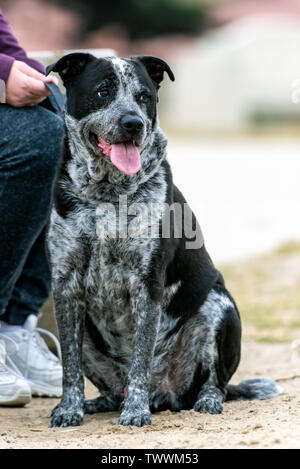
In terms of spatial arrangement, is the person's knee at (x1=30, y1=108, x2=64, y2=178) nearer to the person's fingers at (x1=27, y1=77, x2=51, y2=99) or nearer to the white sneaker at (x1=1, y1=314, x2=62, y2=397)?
the person's fingers at (x1=27, y1=77, x2=51, y2=99)

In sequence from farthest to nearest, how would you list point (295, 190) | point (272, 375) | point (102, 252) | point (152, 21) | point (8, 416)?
1. point (152, 21)
2. point (295, 190)
3. point (272, 375)
4. point (8, 416)
5. point (102, 252)

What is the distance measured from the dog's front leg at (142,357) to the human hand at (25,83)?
1.09m

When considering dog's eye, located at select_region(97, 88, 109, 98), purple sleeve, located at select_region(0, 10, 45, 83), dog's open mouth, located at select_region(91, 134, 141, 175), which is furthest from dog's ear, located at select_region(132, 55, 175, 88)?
purple sleeve, located at select_region(0, 10, 45, 83)

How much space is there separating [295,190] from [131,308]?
9.62 metres

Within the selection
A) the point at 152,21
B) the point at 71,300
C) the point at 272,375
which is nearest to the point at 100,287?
the point at 71,300

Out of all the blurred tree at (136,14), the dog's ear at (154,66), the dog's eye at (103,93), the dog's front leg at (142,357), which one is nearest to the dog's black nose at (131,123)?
the dog's eye at (103,93)

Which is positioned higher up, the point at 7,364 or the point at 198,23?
the point at 198,23

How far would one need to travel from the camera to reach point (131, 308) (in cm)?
345

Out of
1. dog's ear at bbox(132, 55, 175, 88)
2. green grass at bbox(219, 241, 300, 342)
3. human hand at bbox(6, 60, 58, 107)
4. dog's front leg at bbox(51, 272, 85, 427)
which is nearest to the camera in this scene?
dog's front leg at bbox(51, 272, 85, 427)

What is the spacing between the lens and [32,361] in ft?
13.4

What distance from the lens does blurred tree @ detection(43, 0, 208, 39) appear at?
32.2 m

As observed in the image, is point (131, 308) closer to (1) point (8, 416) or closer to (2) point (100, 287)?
(2) point (100, 287)

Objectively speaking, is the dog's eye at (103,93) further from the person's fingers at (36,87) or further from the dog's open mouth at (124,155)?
the person's fingers at (36,87)

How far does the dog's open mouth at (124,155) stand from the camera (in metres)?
3.32
